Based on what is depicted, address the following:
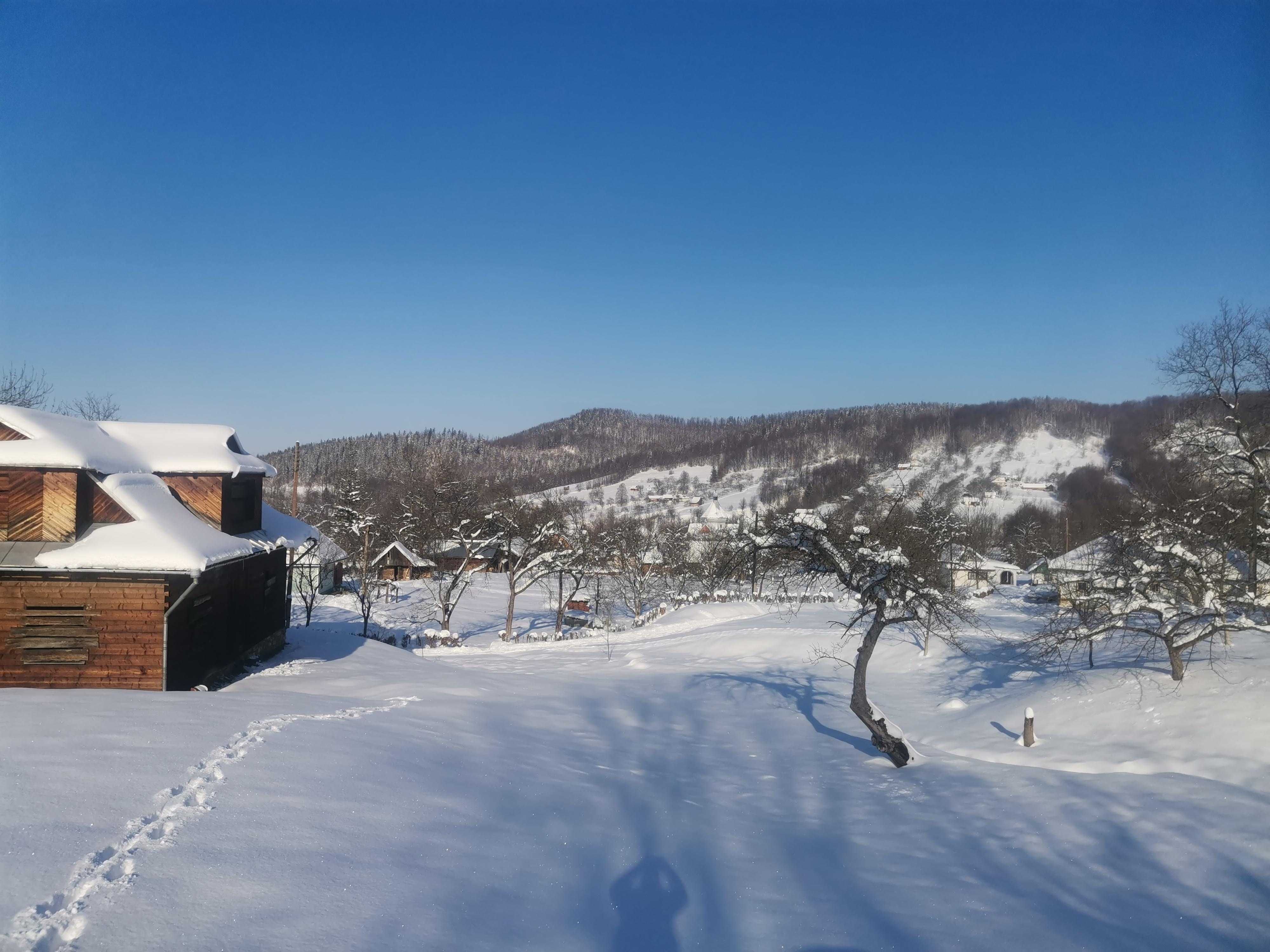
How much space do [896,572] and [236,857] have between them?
35.2 ft

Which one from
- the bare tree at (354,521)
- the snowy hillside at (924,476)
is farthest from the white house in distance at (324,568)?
the snowy hillside at (924,476)

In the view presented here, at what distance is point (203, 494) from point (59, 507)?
315 cm

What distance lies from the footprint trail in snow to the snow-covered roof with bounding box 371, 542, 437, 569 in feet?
143

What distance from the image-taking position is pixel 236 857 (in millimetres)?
5301

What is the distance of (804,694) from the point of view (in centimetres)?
1920

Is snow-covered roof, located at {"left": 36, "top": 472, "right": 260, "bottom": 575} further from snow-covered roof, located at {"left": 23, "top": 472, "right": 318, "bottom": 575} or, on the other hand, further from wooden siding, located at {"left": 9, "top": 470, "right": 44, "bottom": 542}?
wooden siding, located at {"left": 9, "top": 470, "right": 44, "bottom": 542}

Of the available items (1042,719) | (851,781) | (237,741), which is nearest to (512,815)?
(237,741)

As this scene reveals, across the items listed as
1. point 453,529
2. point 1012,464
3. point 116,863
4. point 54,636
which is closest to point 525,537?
point 453,529

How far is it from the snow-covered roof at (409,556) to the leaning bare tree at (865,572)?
40998 millimetres

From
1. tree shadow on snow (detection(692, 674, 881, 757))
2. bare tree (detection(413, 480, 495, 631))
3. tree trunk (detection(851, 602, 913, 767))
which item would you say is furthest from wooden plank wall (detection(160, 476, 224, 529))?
tree trunk (detection(851, 602, 913, 767))

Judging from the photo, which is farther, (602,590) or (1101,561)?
(602,590)

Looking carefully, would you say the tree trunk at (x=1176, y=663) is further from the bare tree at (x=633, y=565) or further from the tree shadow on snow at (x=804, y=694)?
the bare tree at (x=633, y=565)

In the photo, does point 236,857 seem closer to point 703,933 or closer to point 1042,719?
point 703,933

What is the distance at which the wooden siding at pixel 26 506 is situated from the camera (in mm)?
12406
